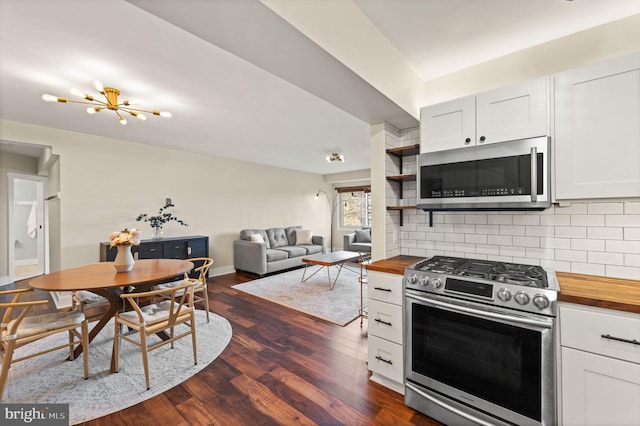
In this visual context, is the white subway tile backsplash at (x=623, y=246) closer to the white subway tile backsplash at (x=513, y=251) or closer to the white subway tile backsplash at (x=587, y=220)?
the white subway tile backsplash at (x=587, y=220)

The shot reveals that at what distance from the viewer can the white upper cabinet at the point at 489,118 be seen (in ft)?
5.35

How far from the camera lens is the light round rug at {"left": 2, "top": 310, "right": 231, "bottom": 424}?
1801mm

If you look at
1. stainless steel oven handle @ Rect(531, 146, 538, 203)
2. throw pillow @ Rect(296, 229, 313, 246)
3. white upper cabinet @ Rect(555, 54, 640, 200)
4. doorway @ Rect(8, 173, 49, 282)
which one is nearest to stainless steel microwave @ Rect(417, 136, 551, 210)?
stainless steel oven handle @ Rect(531, 146, 538, 203)

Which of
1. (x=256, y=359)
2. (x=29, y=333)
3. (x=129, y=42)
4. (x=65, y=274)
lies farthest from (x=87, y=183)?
(x=256, y=359)

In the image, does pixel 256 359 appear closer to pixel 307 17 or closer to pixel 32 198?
pixel 307 17

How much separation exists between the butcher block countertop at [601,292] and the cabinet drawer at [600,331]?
0.13 feet

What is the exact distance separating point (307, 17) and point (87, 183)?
4438 mm

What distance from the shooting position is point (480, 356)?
148 centimetres

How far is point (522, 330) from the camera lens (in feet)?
4.44

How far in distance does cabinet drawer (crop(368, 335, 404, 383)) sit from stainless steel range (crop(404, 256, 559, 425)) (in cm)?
9

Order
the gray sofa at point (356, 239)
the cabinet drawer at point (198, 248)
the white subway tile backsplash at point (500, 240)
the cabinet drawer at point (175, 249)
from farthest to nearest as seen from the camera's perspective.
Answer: the gray sofa at point (356, 239) → the cabinet drawer at point (198, 248) → the cabinet drawer at point (175, 249) → the white subway tile backsplash at point (500, 240)

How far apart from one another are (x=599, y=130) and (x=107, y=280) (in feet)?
11.9

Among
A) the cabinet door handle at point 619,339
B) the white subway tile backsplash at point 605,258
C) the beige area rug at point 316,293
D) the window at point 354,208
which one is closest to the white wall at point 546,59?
the white subway tile backsplash at point 605,258

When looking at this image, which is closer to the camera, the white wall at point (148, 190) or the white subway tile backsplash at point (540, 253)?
the white subway tile backsplash at point (540, 253)
